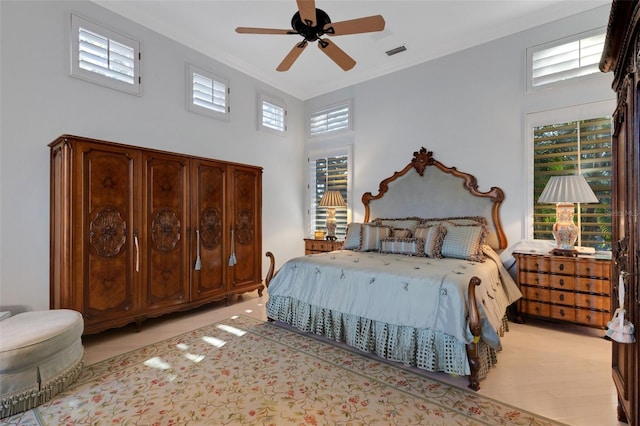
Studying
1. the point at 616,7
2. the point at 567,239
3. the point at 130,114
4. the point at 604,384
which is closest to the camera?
the point at 616,7

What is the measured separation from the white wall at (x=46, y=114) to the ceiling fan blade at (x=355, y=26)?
90.2 inches

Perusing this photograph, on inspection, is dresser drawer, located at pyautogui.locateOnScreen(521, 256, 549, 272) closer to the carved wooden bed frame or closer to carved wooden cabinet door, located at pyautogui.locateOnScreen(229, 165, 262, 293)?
the carved wooden bed frame

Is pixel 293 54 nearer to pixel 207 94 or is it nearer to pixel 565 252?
pixel 207 94

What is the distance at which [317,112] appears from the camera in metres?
5.52

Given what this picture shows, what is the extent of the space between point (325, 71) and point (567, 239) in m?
3.81

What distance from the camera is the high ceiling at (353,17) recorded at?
3.27 meters

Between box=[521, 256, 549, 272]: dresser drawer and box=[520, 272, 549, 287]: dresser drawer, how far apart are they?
0.17 feet

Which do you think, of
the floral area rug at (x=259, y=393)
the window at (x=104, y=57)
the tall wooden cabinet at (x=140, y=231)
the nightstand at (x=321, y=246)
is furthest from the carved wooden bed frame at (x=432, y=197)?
the window at (x=104, y=57)

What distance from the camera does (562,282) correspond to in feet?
9.98

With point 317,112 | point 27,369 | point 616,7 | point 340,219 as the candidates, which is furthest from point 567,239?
point 27,369

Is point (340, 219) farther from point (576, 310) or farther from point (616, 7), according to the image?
point (616, 7)

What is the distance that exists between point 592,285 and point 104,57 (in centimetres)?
534

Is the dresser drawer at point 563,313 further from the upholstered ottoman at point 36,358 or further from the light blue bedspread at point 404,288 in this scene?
the upholstered ottoman at point 36,358

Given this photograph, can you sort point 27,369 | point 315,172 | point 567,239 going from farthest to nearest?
point 315,172 < point 567,239 < point 27,369
